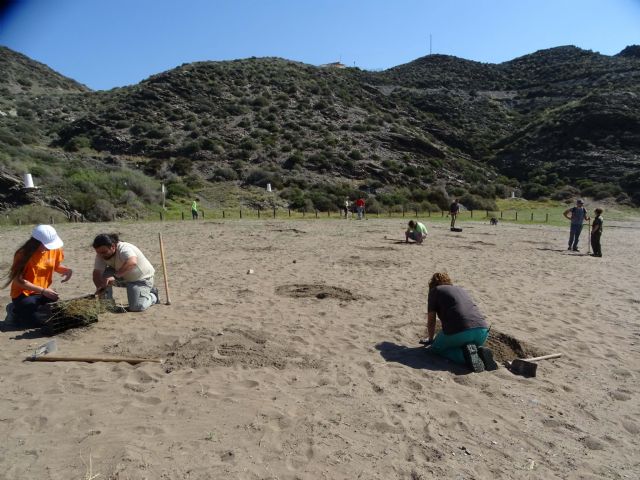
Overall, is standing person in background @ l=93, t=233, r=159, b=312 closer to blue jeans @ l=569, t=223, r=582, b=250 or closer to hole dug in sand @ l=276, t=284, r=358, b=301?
hole dug in sand @ l=276, t=284, r=358, b=301

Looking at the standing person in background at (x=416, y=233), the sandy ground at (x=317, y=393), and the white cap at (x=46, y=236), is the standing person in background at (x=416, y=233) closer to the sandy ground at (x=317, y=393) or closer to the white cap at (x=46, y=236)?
the sandy ground at (x=317, y=393)

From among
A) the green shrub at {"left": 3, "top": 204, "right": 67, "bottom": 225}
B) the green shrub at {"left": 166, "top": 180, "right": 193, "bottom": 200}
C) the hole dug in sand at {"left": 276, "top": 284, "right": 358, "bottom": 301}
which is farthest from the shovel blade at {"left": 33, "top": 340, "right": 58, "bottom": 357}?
the green shrub at {"left": 166, "top": 180, "right": 193, "bottom": 200}

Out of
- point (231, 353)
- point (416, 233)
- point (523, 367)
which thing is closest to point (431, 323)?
point (523, 367)

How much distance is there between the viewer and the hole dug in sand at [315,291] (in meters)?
8.27

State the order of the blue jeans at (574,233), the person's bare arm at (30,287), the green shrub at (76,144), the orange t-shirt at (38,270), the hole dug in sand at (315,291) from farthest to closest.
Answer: the green shrub at (76,144), the blue jeans at (574,233), the hole dug in sand at (315,291), the orange t-shirt at (38,270), the person's bare arm at (30,287)

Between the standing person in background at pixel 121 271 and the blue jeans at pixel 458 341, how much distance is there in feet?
13.3

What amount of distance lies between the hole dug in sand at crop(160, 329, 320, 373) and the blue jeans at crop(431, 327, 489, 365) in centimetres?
142

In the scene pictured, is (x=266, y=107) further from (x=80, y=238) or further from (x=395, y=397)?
(x=395, y=397)

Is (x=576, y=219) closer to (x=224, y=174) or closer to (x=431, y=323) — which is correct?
(x=431, y=323)

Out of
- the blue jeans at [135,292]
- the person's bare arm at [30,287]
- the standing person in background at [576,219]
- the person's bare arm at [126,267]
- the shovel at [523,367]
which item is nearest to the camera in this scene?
the shovel at [523,367]

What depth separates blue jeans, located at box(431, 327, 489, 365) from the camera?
17.2ft

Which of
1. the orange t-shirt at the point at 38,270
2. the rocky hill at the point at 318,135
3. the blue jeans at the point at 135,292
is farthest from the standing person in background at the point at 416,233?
the rocky hill at the point at 318,135

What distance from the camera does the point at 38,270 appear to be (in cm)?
592

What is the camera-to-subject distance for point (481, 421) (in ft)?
13.5
